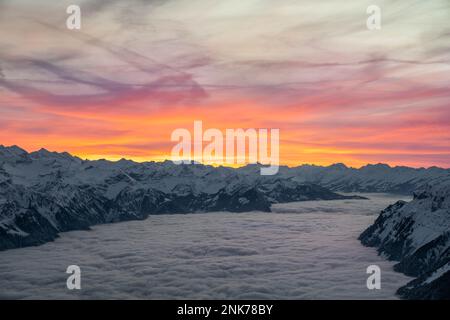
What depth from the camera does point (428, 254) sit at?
184375mm

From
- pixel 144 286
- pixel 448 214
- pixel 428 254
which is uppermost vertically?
pixel 448 214

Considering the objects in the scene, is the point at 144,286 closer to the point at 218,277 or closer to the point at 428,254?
the point at 218,277

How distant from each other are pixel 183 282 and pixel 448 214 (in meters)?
117

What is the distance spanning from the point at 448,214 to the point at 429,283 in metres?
65.2

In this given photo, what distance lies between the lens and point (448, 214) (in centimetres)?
19675

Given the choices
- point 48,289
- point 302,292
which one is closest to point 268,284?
point 302,292
